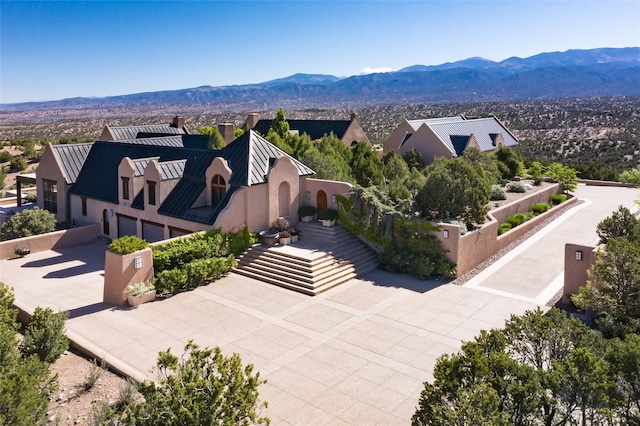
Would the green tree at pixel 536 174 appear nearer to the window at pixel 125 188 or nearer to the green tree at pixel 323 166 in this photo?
the green tree at pixel 323 166

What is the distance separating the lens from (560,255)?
24453 mm

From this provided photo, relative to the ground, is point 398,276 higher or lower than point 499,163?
lower

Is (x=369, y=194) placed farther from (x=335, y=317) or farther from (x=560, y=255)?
(x=560, y=255)

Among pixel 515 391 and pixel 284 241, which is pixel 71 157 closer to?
pixel 284 241

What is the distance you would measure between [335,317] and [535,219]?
59.9 ft

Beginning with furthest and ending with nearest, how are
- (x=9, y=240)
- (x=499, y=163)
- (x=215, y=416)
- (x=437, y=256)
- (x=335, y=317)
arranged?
1. (x=499, y=163)
2. (x=9, y=240)
3. (x=437, y=256)
4. (x=335, y=317)
5. (x=215, y=416)

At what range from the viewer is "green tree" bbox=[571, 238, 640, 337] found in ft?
47.1

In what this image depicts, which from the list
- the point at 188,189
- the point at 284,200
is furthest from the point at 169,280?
the point at 284,200

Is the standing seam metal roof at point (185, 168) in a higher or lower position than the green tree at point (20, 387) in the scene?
higher

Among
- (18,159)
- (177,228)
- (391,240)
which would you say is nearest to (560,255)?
(391,240)

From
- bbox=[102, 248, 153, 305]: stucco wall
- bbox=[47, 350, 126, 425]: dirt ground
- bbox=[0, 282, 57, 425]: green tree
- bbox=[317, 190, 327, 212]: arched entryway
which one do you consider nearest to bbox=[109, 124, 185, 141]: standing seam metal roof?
bbox=[317, 190, 327, 212]: arched entryway

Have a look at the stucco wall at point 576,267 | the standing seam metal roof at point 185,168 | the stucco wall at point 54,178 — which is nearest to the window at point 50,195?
the stucco wall at point 54,178

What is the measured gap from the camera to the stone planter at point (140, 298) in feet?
59.6

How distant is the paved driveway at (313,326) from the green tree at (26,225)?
3385 millimetres
